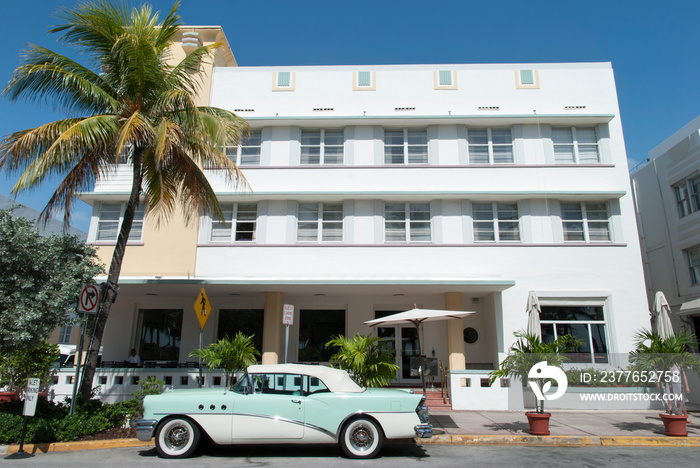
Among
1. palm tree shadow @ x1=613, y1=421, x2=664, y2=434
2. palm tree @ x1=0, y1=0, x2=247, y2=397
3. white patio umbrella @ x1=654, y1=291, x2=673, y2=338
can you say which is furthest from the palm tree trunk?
white patio umbrella @ x1=654, y1=291, x2=673, y2=338

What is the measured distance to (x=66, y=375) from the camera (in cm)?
1340

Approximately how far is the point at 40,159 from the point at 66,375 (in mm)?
6125

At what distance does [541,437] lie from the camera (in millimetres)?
10117

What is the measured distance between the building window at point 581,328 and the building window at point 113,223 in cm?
1418

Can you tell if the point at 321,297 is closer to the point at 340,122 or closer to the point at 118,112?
the point at 340,122

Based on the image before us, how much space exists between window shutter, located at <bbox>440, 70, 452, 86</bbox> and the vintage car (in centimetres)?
1355

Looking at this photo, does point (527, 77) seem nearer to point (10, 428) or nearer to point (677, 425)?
point (677, 425)

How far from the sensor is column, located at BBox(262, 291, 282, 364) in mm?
16188

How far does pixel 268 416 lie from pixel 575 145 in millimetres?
14988

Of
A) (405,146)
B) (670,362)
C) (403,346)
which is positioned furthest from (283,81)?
(670,362)

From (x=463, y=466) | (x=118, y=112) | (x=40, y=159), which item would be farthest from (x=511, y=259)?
(x=40, y=159)

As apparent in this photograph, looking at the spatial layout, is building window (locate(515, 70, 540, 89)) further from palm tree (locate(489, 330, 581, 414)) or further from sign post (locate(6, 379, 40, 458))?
sign post (locate(6, 379, 40, 458))

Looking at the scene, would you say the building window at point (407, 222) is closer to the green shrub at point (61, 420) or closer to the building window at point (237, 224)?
the building window at point (237, 224)

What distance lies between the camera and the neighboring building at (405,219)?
16703mm
